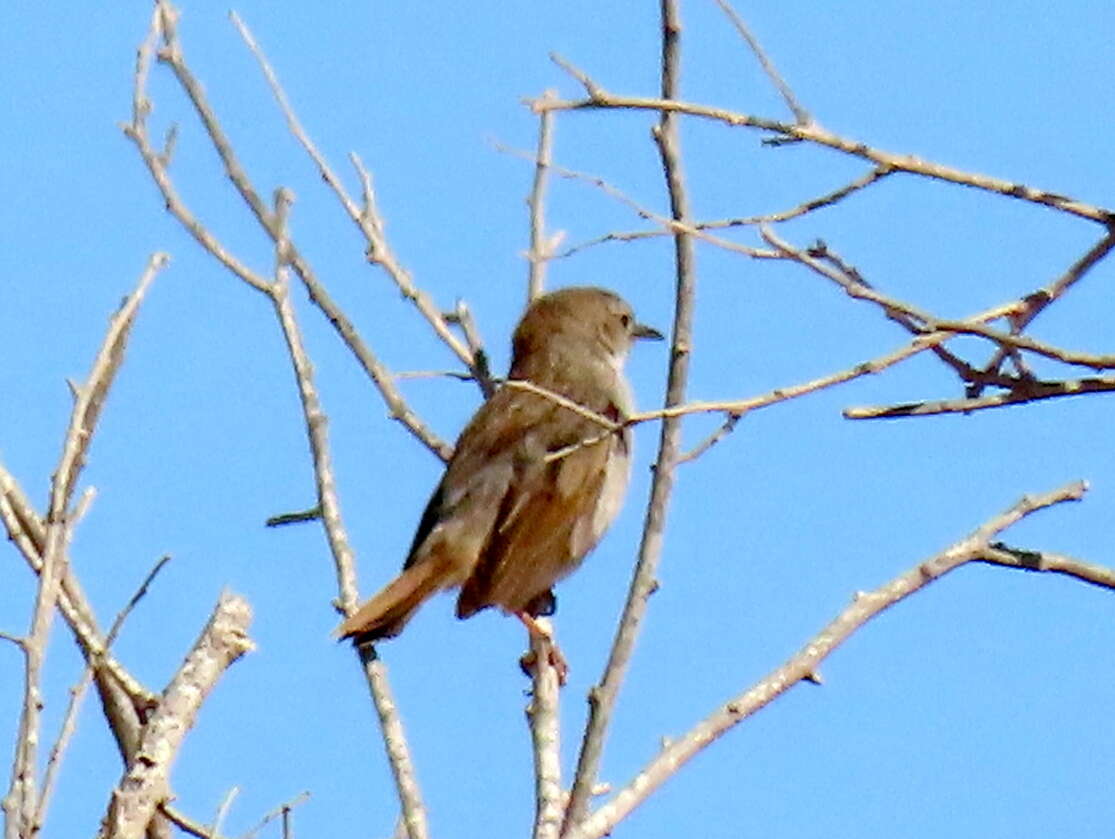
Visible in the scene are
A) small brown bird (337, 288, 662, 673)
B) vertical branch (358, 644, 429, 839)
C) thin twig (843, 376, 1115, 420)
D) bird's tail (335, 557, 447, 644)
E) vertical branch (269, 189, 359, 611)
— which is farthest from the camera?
small brown bird (337, 288, 662, 673)

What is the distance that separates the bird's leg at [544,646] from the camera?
5.95m

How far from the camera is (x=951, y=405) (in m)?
3.36

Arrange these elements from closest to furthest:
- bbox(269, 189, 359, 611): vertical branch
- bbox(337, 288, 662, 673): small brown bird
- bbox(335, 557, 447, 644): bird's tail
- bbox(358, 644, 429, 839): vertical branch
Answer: bbox(358, 644, 429, 839): vertical branch, bbox(269, 189, 359, 611): vertical branch, bbox(335, 557, 447, 644): bird's tail, bbox(337, 288, 662, 673): small brown bird

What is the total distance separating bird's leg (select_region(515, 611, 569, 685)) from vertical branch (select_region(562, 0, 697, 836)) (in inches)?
72.8

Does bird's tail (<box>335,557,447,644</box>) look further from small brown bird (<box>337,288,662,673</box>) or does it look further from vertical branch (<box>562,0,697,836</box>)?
vertical branch (<box>562,0,697,836</box>)

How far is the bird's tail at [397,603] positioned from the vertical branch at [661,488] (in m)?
1.63

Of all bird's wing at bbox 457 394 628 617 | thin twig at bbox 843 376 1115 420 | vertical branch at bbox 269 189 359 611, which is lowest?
thin twig at bbox 843 376 1115 420

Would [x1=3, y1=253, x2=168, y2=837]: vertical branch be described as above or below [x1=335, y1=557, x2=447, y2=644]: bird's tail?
below

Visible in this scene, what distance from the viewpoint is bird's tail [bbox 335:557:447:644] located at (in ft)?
18.9

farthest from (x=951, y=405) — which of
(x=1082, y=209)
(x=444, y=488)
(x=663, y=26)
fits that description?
(x=444, y=488)

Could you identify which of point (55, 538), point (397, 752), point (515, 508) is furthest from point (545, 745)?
point (515, 508)

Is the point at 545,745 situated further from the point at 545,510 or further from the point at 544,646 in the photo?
the point at 545,510

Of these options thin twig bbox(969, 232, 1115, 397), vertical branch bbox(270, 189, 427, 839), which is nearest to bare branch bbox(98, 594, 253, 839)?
vertical branch bbox(270, 189, 427, 839)

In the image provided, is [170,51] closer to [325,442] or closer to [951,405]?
[325,442]
